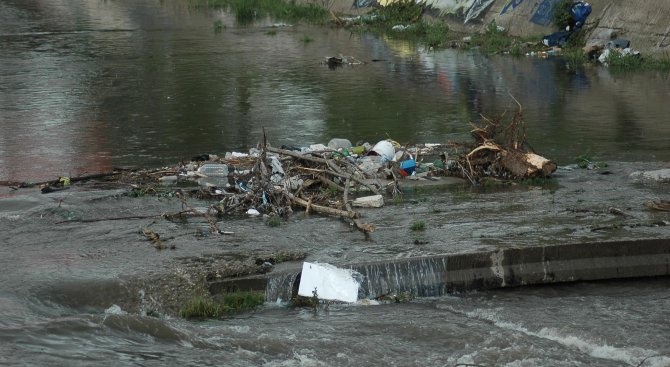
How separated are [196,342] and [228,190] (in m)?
3.83

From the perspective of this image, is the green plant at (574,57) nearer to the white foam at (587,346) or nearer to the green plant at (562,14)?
the green plant at (562,14)

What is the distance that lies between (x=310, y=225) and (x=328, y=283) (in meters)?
1.75

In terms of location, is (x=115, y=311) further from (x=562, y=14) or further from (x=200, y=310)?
(x=562, y=14)

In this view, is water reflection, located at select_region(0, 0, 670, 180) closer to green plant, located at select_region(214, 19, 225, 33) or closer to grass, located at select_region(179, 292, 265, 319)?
green plant, located at select_region(214, 19, 225, 33)

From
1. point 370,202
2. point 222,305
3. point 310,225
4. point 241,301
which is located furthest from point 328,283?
point 370,202

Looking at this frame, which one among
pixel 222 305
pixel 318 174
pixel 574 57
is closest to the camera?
pixel 222 305

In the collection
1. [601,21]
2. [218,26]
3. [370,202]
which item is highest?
[601,21]

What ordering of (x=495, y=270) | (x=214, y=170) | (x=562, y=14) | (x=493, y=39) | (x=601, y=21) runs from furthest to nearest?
(x=493, y=39), (x=562, y=14), (x=601, y=21), (x=214, y=170), (x=495, y=270)

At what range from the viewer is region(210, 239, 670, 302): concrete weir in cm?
912

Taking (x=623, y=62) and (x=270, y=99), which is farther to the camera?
(x=623, y=62)

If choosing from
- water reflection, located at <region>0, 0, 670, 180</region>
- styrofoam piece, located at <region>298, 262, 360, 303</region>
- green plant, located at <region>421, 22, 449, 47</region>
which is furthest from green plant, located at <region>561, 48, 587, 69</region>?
styrofoam piece, located at <region>298, 262, 360, 303</region>

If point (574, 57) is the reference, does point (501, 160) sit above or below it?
above

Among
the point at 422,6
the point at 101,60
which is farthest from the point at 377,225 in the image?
the point at 422,6

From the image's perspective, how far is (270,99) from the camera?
18.9 metres
